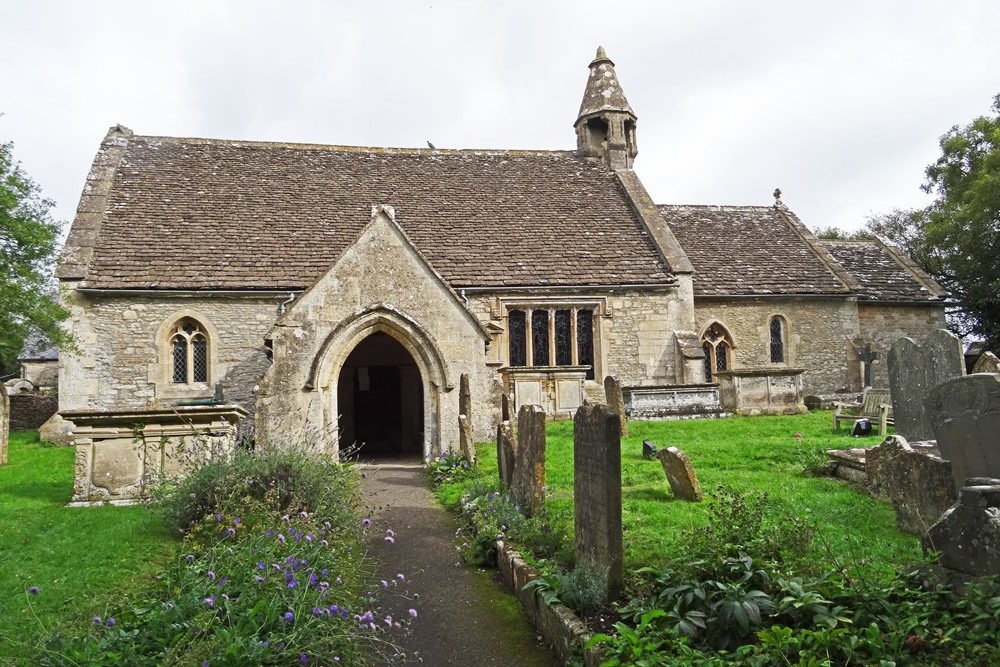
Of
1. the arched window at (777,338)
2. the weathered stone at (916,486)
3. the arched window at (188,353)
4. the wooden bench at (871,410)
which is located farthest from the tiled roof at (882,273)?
the arched window at (188,353)

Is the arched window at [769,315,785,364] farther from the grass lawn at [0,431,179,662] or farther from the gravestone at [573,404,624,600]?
the grass lawn at [0,431,179,662]

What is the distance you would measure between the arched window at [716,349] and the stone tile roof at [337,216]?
10.8ft

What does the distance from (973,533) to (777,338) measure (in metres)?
19.2

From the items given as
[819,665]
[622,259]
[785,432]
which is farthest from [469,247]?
[819,665]

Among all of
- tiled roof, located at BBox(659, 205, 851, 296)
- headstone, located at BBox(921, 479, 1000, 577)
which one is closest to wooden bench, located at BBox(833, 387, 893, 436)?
tiled roof, located at BBox(659, 205, 851, 296)

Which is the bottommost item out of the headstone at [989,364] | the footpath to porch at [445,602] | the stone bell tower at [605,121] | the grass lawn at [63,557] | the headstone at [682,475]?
the footpath to porch at [445,602]

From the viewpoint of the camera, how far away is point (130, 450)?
9.88 metres

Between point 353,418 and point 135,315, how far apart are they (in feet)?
20.1

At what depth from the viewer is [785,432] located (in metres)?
14.0

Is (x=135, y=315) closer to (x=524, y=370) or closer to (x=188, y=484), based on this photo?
(x=524, y=370)

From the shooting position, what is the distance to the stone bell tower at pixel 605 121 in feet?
82.3

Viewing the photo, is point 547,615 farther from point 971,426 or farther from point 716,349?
point 716,349

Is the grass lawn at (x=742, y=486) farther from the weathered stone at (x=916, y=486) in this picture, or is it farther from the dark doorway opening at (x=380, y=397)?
the dark doorway opening at (x=380, y=397)

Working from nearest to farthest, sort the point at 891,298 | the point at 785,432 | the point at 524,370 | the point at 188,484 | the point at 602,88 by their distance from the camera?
the point at 188,484 → the point at 785,432 → the point at 524,370 → the point at 891,298 → the point at 602,88
